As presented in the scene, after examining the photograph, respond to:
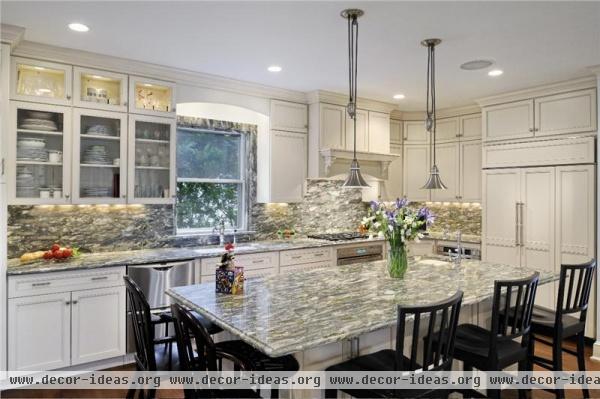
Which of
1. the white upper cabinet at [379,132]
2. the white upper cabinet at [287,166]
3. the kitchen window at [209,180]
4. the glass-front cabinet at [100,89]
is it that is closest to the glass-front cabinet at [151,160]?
the glass-front cabinet at [100,89]

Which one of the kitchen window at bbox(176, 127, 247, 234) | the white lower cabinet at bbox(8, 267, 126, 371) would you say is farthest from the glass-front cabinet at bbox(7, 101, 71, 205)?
the kitchen window at bbox(176, 127, 247, 234)

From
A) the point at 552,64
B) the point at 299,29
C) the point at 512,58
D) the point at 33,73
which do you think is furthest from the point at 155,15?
the point at 552,64

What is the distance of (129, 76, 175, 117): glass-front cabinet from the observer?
379cm

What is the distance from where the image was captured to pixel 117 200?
3711mm

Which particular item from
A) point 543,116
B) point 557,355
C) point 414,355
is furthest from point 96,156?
point 543,116

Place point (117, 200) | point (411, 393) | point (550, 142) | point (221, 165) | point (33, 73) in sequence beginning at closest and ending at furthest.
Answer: point (411, 393)
point (33, 73)
point (117, 200)
point (550, 142)
point (221, 165)

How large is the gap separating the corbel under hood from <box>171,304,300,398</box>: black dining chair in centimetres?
307

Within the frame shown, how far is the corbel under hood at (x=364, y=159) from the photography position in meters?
4.86

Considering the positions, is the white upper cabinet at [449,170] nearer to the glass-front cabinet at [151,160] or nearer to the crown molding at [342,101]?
the crown molding at [342,101]

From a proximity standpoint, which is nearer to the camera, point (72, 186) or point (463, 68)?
point (72, 186)

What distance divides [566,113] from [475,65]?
4.41 ft

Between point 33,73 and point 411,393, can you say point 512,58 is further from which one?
point 33,73

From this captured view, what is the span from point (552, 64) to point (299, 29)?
2.52 metres

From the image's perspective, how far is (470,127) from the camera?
5.45 m
